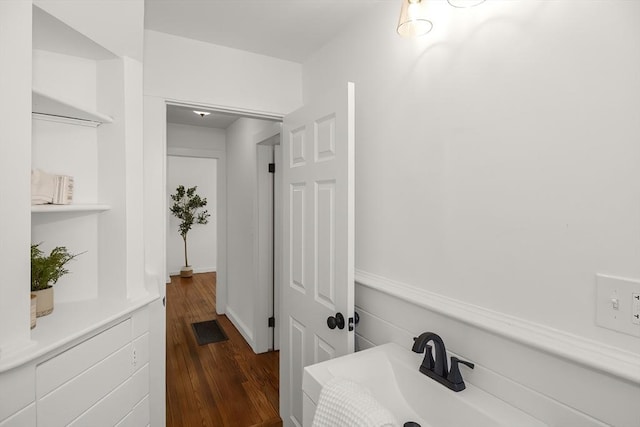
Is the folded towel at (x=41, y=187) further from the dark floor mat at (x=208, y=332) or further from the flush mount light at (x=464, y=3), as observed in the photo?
the dark floor mat at (x=208, y=332)

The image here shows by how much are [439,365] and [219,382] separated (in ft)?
7.04

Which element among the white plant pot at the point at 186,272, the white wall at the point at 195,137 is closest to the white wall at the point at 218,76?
the white wall at the point at 195,137

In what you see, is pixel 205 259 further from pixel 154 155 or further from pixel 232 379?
pixel 154 155

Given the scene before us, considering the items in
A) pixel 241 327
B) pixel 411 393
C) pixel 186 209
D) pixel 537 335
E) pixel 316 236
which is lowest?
pixel 241 327

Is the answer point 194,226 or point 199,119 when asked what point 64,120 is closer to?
point 199,119

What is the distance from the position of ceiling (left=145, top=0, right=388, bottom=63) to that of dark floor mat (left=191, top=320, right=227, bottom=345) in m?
2.84

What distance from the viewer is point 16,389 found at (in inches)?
39.9

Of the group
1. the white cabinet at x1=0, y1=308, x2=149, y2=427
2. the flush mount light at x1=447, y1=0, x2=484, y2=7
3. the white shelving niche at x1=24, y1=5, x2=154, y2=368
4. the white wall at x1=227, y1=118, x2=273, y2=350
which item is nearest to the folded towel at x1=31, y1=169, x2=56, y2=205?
the white shelving niche at x1=24, y1=5, x2=154, y2=368

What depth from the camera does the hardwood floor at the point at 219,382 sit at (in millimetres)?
2303

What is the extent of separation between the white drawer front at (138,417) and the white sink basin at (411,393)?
80 centimetres

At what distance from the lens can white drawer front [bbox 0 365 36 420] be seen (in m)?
0.98

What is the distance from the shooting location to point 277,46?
6.94 feet

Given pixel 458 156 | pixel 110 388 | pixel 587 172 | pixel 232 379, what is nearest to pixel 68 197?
pixel 110 388

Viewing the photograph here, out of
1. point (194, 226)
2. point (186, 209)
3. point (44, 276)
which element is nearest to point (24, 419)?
point (44, 276)
